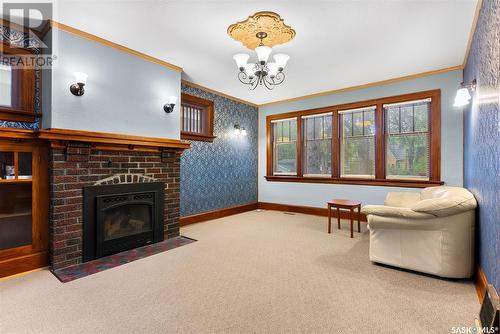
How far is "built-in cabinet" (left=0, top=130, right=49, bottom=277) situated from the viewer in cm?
261

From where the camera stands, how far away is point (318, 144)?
5.64 m

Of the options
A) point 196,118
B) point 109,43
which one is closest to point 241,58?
point 109,43

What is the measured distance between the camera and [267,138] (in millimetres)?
6422

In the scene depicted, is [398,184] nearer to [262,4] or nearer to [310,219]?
[310,219]

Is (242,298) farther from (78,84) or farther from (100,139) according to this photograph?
(78,84)

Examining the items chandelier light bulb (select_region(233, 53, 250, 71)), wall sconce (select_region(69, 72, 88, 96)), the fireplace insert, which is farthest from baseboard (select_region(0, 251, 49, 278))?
chandelier light bulb (select_region(233, 53, 250, 71))

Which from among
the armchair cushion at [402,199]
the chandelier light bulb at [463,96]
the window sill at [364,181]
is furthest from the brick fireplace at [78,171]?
the chandelier light bulb at [463,96]

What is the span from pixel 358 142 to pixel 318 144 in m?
0.86

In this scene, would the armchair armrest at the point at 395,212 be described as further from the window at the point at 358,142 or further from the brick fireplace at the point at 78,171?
the brick fireplace at the point at 78,171

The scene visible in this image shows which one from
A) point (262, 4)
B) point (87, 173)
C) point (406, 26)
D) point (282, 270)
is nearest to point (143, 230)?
point (87, 173)

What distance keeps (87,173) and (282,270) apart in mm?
2541

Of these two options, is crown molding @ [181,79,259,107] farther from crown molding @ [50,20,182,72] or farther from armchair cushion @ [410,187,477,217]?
armchair cushion @ [410,187,477,217]

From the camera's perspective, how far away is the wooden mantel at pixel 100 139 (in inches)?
103

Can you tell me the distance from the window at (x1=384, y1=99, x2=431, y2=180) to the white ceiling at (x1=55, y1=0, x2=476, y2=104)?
662 mm
